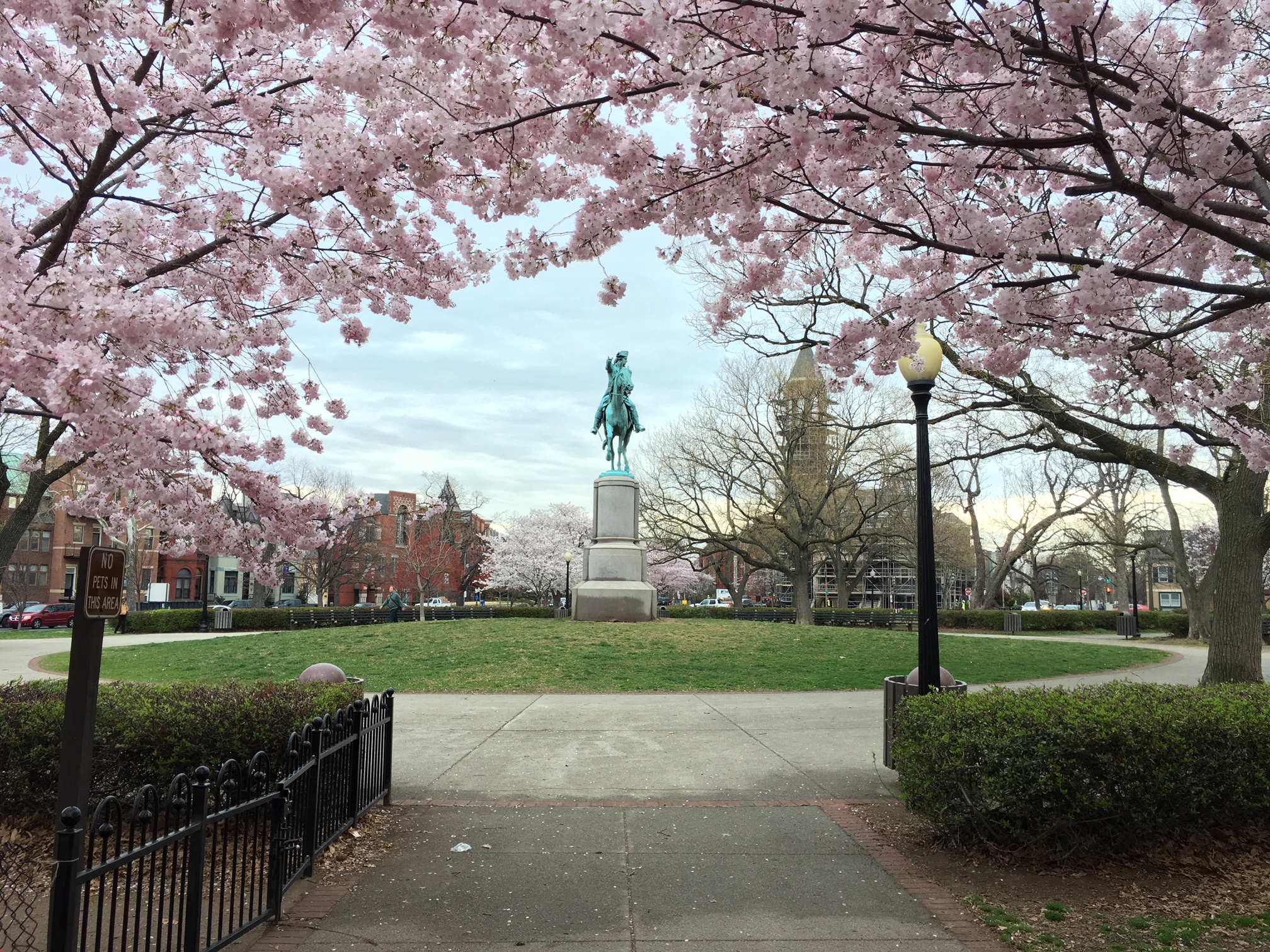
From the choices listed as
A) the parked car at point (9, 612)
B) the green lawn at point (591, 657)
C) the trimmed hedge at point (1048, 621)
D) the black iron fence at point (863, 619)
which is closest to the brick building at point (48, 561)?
the parked car at point (9, 612)

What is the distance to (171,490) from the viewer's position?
7332mm

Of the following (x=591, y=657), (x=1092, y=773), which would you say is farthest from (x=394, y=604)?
(x=1092, y=773)

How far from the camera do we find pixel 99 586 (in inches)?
166

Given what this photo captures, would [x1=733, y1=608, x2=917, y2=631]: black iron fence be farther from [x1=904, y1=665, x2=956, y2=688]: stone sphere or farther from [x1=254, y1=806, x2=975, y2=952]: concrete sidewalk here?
[x1=254, y1=806, x2=975, y2=952]: concrete sidewalk

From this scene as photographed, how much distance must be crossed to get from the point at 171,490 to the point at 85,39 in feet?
12.0

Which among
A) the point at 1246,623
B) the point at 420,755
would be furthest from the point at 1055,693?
the point at 1246,623

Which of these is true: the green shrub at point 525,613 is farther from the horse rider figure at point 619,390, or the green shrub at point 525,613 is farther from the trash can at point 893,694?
the trash can at point 893,694

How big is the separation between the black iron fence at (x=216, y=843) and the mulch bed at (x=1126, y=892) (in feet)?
12.8

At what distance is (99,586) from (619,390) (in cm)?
2353

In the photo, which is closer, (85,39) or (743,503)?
(85,39)

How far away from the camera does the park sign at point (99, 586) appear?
162 inches

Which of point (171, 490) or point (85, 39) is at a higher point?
point (85, 39)

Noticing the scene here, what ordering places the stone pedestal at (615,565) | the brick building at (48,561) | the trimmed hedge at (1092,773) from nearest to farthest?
the trimmed hedge at (1092,773), the stone pedestal at (615,565), the brick building at (48,561)

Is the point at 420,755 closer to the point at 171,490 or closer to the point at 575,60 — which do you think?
the point at 171,490
